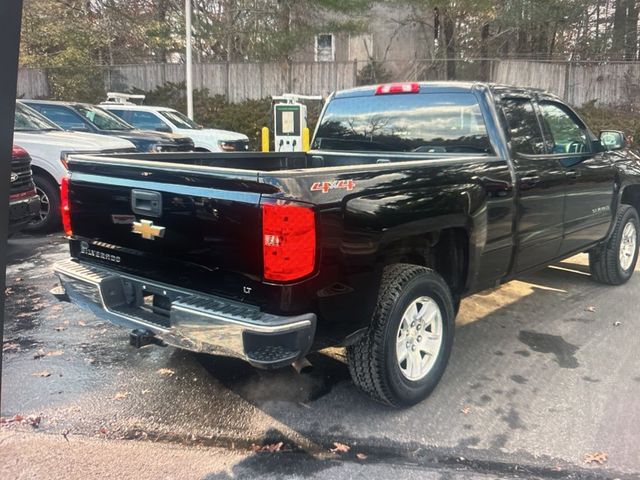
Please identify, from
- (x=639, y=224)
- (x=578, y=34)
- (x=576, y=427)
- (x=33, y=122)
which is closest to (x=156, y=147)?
(x=33, y=122)

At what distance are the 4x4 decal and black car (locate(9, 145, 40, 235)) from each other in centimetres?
Answer: 512

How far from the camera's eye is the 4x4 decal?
2848 mm

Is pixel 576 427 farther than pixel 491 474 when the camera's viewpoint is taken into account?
Yes

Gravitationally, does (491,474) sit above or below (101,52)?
below

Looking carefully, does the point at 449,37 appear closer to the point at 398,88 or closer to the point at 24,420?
the point at 398,88

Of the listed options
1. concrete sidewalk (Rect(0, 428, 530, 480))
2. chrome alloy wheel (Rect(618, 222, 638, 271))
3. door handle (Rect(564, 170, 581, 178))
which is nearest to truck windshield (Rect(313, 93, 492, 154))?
door handle (Rect(564, 170, 581, 178))

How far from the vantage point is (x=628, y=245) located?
651 centimetres

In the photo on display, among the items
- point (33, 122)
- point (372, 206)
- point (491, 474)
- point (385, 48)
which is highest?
point (385, 48)

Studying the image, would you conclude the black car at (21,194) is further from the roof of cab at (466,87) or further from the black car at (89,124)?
the roof of cab at (466,87)

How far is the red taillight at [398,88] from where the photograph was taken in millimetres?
4652

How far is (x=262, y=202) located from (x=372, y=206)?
0.66 meters

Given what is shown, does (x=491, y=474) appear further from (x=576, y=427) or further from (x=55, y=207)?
(x=55, y=207)

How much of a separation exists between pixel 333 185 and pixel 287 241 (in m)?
0.40

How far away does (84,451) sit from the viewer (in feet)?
10.4
